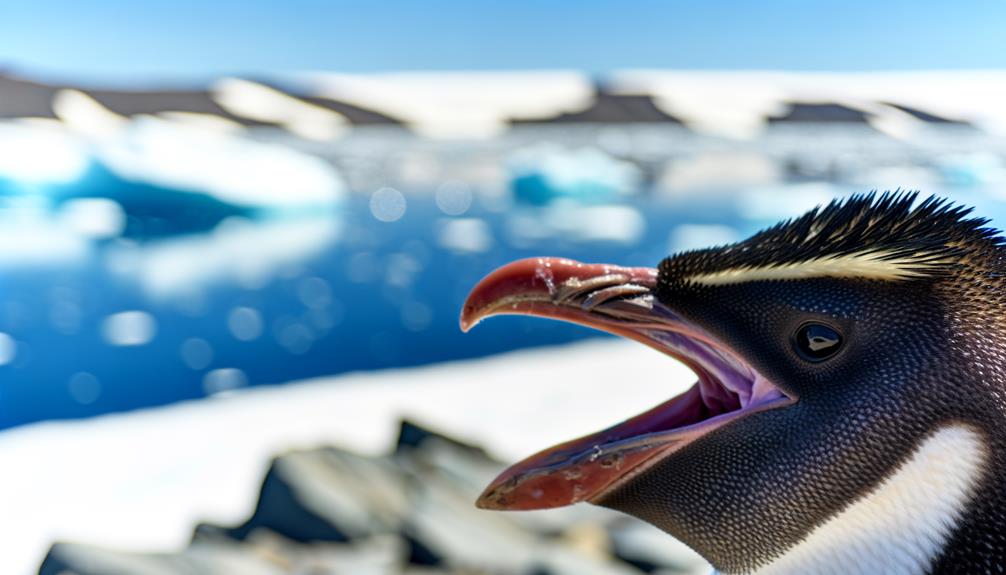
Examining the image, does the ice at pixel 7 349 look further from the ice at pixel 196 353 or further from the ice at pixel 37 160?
the ice at pixel 37 160

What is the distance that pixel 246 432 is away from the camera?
8.39 feet

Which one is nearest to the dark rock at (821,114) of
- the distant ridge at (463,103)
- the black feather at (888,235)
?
the distant ridge at (463,103)

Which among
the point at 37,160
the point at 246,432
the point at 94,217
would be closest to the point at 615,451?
the point at 246,432

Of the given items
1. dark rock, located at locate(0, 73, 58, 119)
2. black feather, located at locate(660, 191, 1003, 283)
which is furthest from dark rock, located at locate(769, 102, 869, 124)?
dark rock, located at locate(0, 73, 58, 119)

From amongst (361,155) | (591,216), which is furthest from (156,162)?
(361,155)

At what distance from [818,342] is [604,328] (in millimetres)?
168

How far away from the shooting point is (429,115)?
21.5m

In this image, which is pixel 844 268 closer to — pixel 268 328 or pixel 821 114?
pixel 268 328

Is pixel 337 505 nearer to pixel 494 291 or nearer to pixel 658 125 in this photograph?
pixel 494 291

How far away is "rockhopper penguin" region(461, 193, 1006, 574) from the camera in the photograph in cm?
57

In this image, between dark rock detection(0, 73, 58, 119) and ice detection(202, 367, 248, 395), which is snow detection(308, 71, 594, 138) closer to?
dark rock detection(0, 73, 58, 119)

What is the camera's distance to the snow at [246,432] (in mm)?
1952

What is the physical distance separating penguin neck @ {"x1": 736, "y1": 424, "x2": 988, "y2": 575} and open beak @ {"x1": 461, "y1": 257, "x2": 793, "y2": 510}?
118 millimetres

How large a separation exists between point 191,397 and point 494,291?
8.14 ft
